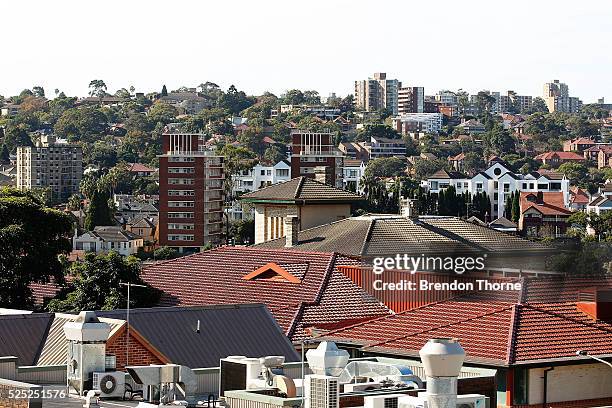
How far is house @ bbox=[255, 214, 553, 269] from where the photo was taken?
51375 millimetres

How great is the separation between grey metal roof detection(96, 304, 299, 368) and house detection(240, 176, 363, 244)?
72.6 feet

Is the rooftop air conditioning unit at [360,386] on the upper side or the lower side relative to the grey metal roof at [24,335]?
upper

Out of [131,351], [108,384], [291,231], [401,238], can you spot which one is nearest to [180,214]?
[291,231]

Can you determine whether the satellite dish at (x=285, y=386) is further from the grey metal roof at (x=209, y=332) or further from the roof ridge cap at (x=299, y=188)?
the roof ridge cap at (x=299, y=188)

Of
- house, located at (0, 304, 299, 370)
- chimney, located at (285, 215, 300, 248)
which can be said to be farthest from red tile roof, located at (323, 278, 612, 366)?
chimney, located at (285, 215, 300, 248)

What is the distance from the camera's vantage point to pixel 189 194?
6767 inches

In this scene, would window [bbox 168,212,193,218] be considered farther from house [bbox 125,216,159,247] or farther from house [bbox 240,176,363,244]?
A: house [bbox 240,176,363,244]

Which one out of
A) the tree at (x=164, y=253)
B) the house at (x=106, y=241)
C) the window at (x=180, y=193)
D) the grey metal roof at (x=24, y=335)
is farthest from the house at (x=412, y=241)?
the window at (x=180, y=193)

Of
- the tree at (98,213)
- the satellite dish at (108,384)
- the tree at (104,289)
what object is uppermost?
the satellite dish at (108,384)

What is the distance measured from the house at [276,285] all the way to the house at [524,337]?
316 cm

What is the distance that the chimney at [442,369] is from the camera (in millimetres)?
18109

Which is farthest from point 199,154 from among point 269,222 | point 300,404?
point 300,404

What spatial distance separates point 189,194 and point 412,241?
11999 centimetres

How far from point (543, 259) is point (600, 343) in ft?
55.7
